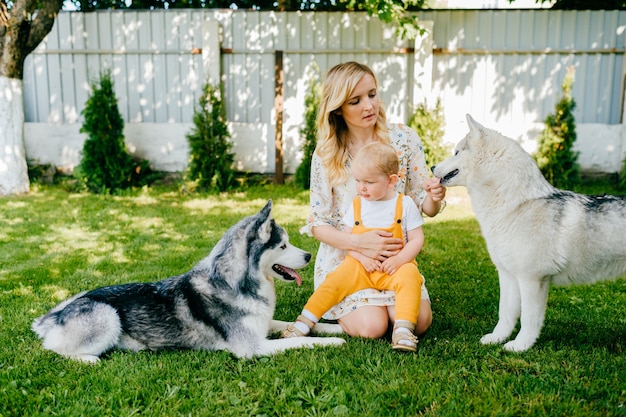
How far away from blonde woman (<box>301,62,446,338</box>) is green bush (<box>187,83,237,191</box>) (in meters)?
5.89

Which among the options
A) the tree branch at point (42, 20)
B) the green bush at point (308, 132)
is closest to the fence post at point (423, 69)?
the green bush at point (308, 132)

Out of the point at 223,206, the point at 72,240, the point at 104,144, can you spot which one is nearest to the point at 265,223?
the point at 72,240

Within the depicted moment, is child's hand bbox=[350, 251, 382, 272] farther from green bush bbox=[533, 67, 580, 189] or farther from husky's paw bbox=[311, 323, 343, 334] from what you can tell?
green bush bbox=[533, 67, 580, 189]

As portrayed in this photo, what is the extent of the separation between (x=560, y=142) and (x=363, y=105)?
6720 mm

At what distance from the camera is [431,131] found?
30.8 ft

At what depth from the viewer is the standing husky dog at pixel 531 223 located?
311 cm

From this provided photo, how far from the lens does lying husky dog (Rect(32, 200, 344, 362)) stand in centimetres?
330

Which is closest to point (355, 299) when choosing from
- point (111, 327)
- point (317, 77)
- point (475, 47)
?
point (111, 327)

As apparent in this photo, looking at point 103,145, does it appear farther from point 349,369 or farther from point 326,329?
point 349,369

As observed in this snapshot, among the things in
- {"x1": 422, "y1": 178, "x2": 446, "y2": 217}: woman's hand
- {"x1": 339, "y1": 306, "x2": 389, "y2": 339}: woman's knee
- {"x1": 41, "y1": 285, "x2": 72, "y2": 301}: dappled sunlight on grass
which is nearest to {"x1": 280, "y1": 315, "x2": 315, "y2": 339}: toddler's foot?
{"x1": 339, "y1": 306, "x2": 389, "y2": 339}: woman's knee

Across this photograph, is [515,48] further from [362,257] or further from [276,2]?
[362,257]

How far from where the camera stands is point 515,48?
9977mm

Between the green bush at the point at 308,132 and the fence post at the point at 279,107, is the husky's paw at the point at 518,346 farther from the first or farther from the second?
the fence post at the point at 279,107

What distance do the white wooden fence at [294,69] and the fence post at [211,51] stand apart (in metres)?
0.03
